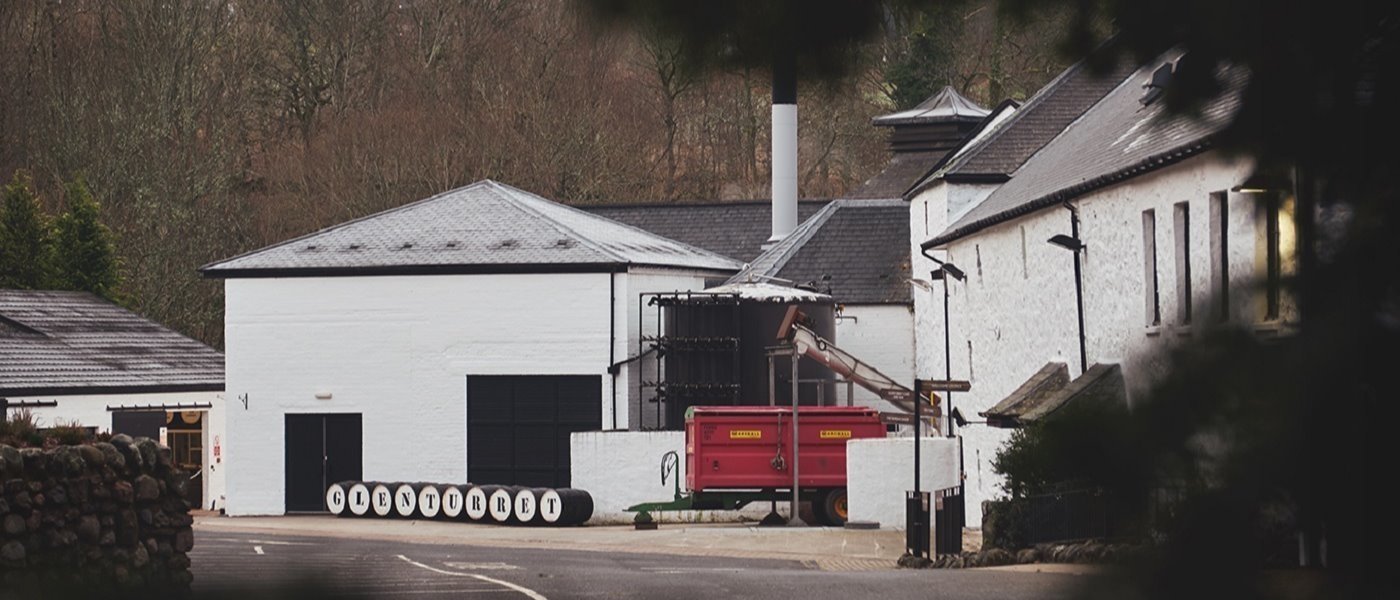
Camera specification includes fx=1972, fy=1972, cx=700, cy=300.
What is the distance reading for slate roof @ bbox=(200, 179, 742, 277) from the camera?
4156cm

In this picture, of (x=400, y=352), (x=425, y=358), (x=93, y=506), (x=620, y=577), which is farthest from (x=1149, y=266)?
(x=400, y=352)

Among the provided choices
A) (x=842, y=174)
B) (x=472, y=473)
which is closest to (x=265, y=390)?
(x=472, y=473)

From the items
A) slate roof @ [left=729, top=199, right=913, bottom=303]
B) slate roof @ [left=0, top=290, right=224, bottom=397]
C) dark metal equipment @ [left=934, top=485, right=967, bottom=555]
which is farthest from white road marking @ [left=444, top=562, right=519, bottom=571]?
slate roof @ [left=729, top=199, right=913, bottom=303]

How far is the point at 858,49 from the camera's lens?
15.8ft

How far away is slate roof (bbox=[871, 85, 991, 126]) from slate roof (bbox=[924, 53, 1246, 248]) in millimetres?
15037

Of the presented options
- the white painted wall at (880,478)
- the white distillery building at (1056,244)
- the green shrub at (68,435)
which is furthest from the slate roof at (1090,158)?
the green shrub at (68,435)

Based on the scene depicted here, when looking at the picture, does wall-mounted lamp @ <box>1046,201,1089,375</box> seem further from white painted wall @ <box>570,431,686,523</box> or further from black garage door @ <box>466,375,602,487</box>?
black garage door @ <box>466,375,602,487</box>

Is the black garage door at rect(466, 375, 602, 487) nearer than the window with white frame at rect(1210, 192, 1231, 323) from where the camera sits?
No

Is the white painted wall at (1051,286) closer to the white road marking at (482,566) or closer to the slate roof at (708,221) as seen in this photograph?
the white road marking at (482,566)

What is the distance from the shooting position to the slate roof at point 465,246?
136 ft

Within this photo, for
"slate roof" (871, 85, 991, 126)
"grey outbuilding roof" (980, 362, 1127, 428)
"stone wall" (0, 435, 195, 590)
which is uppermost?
"slate roof" (871, 85, 991, 126)

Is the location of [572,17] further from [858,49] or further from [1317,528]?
[1317,528]

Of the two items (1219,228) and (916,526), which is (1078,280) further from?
(1219,228)

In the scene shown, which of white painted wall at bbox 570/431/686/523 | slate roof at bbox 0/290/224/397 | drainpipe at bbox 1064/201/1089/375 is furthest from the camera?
slate roof at bbox 0/290/224/397
